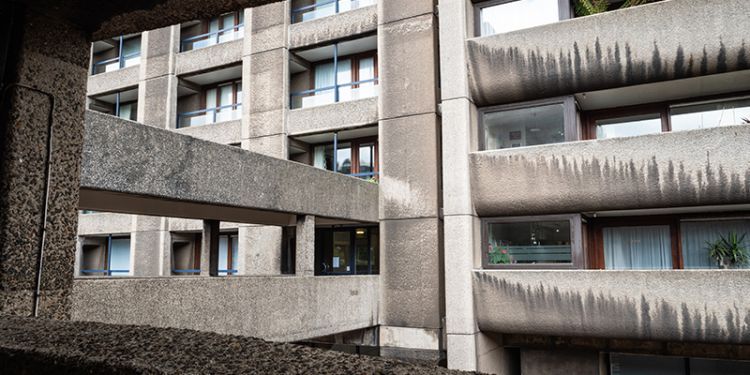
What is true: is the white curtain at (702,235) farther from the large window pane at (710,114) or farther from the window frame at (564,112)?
the window frame at (564,112)

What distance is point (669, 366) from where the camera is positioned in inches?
530

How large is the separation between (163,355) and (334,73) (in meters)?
16.9

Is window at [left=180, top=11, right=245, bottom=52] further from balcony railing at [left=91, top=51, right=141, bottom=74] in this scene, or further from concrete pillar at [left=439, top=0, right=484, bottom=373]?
concrete pillar at [left=439, top=0, right=484, bottom=373]

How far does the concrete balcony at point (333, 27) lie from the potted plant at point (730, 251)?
423 inches

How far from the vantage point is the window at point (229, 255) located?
1969cm

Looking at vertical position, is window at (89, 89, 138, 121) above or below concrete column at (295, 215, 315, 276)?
above

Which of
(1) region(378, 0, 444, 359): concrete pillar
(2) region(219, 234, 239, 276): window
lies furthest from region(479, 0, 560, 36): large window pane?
(2) region(219, 234, 239, 276): window

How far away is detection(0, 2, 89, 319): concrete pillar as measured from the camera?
393cm

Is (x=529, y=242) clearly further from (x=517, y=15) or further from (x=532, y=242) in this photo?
(x=517, y=15)

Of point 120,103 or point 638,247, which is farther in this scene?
point 120,103

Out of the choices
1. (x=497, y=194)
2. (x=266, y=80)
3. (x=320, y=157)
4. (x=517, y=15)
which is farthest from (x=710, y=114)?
(x=266, y=80)

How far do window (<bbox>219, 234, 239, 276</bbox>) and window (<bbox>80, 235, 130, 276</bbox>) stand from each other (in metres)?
4.48

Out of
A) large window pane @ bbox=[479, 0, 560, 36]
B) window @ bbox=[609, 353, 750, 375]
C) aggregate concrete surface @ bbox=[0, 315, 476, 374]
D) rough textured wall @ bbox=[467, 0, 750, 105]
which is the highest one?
large window pane @ bbox=[479, 0, 560, 36]

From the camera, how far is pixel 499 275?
519 inches
